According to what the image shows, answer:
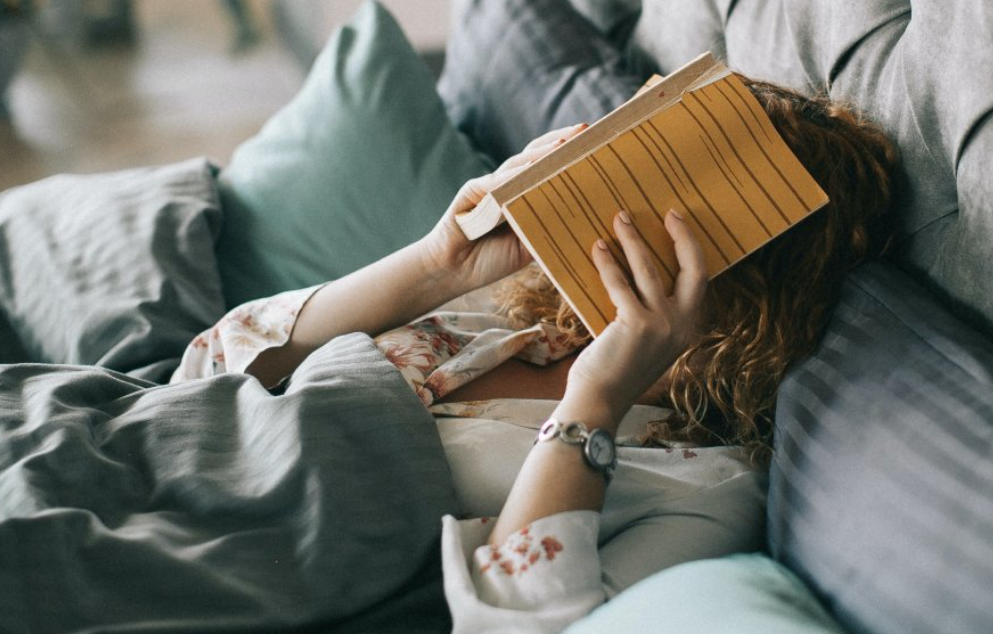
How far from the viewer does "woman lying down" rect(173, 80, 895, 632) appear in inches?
32.9

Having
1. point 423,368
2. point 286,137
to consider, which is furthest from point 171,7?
point 423,368

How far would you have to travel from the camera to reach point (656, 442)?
1028mm

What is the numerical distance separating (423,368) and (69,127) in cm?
222

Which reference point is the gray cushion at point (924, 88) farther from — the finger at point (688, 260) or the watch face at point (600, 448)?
the watch face at point (600, 448)

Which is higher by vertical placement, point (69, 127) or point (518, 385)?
point (69, 127)

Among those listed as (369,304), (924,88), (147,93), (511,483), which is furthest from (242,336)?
(147,93)

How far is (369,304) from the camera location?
1.13 meters

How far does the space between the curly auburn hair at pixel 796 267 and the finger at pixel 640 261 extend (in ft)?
0.37

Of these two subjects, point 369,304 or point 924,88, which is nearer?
point 924,88

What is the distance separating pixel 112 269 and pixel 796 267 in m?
0.87

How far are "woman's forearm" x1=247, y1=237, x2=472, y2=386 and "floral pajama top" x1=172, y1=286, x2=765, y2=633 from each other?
0.06 ft

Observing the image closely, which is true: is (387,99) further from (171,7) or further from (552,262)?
(171,7)

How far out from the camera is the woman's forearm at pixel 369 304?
1120 mm

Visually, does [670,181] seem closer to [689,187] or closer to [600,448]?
[689,187]
